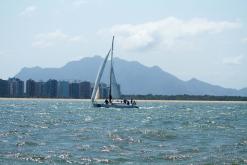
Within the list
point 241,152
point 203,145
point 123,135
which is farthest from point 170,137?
point 241,152

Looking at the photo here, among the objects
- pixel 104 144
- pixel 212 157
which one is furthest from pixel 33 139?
pixel 212 157

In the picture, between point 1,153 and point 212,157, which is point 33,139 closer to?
point 1,153

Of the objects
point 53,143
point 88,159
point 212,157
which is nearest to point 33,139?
point 53,143

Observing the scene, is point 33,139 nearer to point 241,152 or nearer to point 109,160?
point 109,160

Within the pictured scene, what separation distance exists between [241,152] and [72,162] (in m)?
11.1

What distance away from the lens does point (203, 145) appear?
125ft

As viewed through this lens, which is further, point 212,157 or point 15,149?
point 15,149

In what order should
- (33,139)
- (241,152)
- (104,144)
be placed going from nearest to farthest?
(241,152) < (104,144) < (33,139)

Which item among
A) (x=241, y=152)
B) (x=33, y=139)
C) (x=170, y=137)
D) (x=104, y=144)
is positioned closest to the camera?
(x=241, y=152)

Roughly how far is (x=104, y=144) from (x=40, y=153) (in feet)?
20.3

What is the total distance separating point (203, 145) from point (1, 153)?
1373 cm

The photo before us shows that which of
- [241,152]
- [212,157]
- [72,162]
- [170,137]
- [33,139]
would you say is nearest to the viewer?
[72,162]

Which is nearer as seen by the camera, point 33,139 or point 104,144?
point 104,144

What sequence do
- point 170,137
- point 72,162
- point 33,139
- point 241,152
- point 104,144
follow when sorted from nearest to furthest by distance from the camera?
point 72,162
point 241,152
point 104,144
point 33,139
point 170,137
